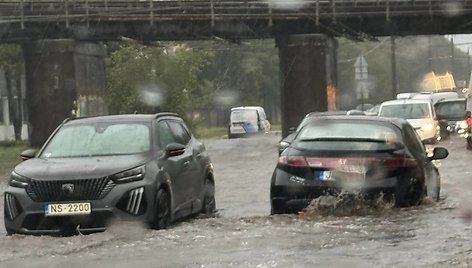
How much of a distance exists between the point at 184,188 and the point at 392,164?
255cm

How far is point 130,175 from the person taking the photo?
11852mm

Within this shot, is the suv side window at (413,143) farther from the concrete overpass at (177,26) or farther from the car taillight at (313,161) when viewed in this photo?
the concrete overpass at (177,26)

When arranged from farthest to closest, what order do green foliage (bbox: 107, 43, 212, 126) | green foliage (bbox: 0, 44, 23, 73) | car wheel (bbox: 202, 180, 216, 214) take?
green foliage (bbox: 0, 44, 23, 73)
green foliage (bbox: 107, 43, 212, 126)
car wheel (bbox: 202, 180, 216, 214)

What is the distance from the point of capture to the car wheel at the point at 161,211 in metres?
12.0

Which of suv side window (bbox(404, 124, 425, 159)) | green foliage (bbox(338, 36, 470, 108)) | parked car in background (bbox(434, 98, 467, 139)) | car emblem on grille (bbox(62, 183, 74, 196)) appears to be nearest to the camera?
car emblem on grille (bbox(62, 183, 74, 196))

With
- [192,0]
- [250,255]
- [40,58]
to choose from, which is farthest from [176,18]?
[250,255]

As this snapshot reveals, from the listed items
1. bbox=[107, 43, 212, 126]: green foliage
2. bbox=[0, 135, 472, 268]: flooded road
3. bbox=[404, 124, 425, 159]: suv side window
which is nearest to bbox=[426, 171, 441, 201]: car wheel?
bbox=[0, 135, 472, 268]: flooded road

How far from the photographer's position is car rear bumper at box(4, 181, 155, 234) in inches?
→ 460

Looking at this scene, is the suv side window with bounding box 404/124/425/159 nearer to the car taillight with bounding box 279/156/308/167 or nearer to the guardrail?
the car taillight with bounding box 279/156/308/167

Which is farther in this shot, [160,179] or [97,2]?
[97,2]

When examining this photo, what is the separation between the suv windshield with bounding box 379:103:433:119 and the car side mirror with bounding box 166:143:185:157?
21987 millimetres

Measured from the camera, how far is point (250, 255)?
9.85m

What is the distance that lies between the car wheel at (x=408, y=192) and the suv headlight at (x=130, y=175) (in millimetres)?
3013

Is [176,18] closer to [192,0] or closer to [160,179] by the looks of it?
[192,0]
